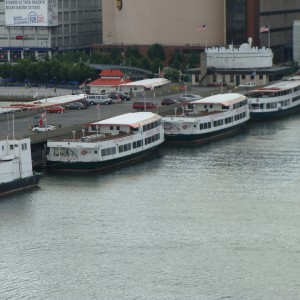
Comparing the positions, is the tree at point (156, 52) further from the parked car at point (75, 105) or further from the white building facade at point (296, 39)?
the parked car at point (75, 105)

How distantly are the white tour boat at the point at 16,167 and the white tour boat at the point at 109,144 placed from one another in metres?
3.42

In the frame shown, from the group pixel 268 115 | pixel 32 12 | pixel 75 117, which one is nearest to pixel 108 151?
pixel 75 117

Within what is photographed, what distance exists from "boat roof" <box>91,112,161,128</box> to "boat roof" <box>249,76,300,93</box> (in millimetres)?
18081

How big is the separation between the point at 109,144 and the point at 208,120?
11589mm

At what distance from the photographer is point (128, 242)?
4728cm

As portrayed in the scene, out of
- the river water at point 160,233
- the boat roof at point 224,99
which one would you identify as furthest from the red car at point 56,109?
the river water at point 160,233

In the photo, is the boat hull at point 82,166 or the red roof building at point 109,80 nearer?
the boat hull at point 82,166

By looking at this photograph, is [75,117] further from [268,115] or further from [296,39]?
[296,39]

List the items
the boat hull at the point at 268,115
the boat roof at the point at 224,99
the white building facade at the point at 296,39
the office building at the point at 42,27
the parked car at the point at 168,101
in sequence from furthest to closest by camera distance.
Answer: the office building at the point at 42,27 → the white building facade at the point at 296,39 → the boat hull at the point at 268,115 → the parked car at the point at 168,101 → the boat roof at the point at 224,99

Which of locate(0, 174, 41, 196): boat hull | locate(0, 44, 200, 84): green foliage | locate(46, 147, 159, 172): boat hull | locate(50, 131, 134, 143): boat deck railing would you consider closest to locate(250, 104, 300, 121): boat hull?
locate(0, 44, 200, 84): green foliage

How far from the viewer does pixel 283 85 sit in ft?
297

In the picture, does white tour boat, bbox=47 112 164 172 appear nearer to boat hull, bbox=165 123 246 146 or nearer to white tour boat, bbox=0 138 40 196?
boat hull, bbox=165 123 246 146

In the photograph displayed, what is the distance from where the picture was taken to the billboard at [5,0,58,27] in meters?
111

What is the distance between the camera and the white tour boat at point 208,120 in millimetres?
71812
